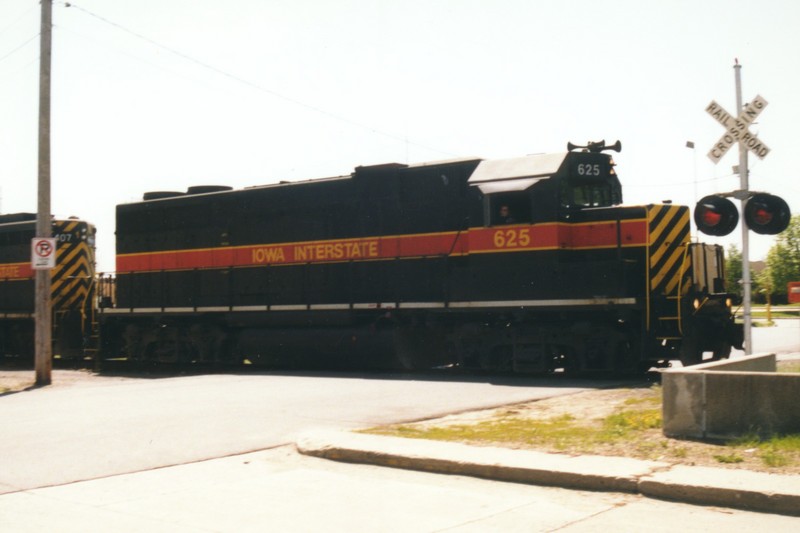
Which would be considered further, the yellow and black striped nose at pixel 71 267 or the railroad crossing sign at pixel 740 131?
the yellow and black striped nose at pixel 71 267

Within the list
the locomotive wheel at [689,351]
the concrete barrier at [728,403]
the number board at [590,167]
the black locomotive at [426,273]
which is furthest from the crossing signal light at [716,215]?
the number board at [590,167]

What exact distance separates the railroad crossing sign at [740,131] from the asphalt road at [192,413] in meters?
4.17

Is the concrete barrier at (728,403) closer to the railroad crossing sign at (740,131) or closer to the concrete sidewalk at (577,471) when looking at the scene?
the concrete sidewalk at (577,471)

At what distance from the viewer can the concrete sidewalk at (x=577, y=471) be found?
5.89 metres

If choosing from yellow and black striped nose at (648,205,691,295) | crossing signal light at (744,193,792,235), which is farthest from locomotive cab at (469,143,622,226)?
crossing signal light at (744,193,792,235)

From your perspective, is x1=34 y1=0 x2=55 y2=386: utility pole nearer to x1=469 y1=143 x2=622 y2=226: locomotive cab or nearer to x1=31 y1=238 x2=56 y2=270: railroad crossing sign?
x1=31 y1=238 x2=56 y2=270: railroad crossing sign

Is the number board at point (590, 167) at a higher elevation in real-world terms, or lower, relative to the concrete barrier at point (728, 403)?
higher

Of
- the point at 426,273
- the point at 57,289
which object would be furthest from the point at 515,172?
the point at 57,289

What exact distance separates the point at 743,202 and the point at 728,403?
299 cm

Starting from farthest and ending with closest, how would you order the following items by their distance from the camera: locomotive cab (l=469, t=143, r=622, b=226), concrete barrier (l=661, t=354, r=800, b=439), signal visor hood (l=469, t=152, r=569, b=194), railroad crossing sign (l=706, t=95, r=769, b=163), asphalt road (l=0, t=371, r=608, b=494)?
signal visor hood (l=469, t=152, r=569, b=194)
locomotive cab (l=469, t=143, r=622, b=226)
railroad crossing sign (l=706, t=95, r=769, b=163)
asphalt road (l=0, t=371, r=608, b=494)
concrete barrier (l=661, t=354, r=800, b=439)

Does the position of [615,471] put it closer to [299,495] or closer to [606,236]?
[299,495]

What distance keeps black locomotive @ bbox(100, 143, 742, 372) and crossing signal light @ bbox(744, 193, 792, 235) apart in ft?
14.8

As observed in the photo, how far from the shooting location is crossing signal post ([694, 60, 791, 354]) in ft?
31.2

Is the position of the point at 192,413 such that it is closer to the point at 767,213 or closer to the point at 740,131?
the point at 767,213
